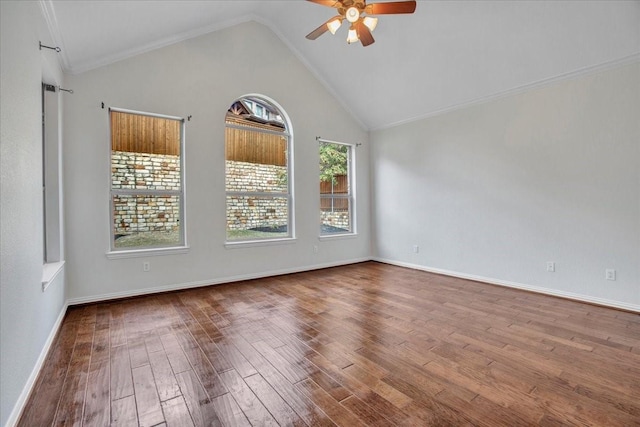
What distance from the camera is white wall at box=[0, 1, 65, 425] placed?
61.6 inches

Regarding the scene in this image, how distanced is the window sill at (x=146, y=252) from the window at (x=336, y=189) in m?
2.43

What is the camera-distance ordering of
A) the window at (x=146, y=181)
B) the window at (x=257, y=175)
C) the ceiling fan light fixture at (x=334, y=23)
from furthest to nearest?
the window at (x=257, y=175) < the window at (x=146, y=181) < the ceiling fan light fixture at (x=334, y=23)

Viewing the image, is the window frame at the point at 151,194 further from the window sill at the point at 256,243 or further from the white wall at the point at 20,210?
the white wall at the point at 20,210

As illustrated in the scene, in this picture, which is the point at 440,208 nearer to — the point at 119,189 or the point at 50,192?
the point at 119,189

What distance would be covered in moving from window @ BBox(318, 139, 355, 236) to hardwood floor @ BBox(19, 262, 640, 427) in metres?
2.31

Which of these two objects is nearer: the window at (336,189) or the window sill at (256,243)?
the window sill at (256,243)

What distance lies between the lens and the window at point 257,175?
15.1ft

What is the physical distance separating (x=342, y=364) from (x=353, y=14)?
3.01 meters

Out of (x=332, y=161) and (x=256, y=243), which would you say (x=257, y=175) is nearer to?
(x=256, y=243)

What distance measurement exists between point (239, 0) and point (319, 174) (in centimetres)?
272

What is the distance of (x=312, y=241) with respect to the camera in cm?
532

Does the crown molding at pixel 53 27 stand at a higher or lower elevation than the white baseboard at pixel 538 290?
higher

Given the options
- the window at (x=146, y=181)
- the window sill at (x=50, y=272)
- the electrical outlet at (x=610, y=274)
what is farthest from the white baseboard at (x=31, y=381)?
the electrical outlet at (x=610, y=274)

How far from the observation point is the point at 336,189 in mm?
5875
